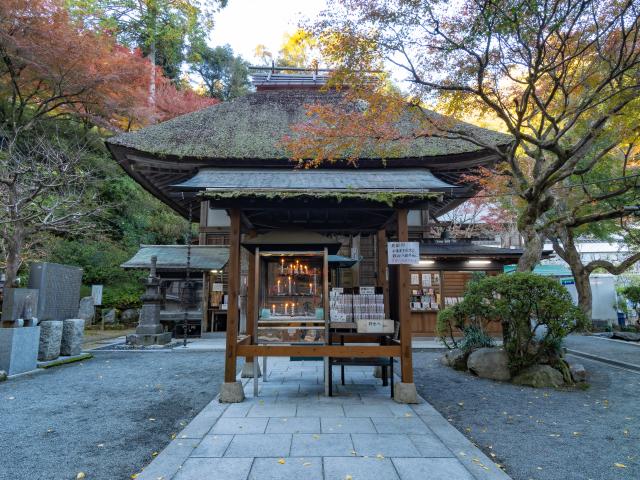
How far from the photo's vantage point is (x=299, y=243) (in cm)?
593

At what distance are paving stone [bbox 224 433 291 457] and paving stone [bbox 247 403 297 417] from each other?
712 millimetres

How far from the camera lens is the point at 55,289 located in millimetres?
8305

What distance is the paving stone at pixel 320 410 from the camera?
15.0 ft

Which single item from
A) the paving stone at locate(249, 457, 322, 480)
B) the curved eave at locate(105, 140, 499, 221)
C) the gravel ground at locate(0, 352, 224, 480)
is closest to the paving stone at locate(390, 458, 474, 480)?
the paving stone at locate(249, 457, 322, 480)

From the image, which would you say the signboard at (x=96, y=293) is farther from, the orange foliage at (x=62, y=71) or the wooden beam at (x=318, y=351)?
the wooden beam at (x=318, y=351)

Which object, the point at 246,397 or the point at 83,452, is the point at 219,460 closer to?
the point at 83,452

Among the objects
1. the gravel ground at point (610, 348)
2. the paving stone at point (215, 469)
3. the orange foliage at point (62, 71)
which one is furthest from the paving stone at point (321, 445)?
the orange foliage at point (62, 71)

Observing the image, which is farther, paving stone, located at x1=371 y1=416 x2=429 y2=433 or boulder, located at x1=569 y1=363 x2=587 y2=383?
boulder, located at x1=569 y1=363 x2=587 y2=383

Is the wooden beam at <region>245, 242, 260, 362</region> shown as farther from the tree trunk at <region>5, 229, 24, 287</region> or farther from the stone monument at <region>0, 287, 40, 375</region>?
the tree trunk at <region>5, 229, 24, 287</region>

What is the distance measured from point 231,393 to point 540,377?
537 cm

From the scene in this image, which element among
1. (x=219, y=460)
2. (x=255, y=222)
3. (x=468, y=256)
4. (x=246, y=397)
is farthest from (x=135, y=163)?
(x=468, y=256)

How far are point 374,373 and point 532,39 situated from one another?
698 cm

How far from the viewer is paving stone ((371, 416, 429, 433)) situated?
157 inches

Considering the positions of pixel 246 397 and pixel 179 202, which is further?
pixel 179 202
